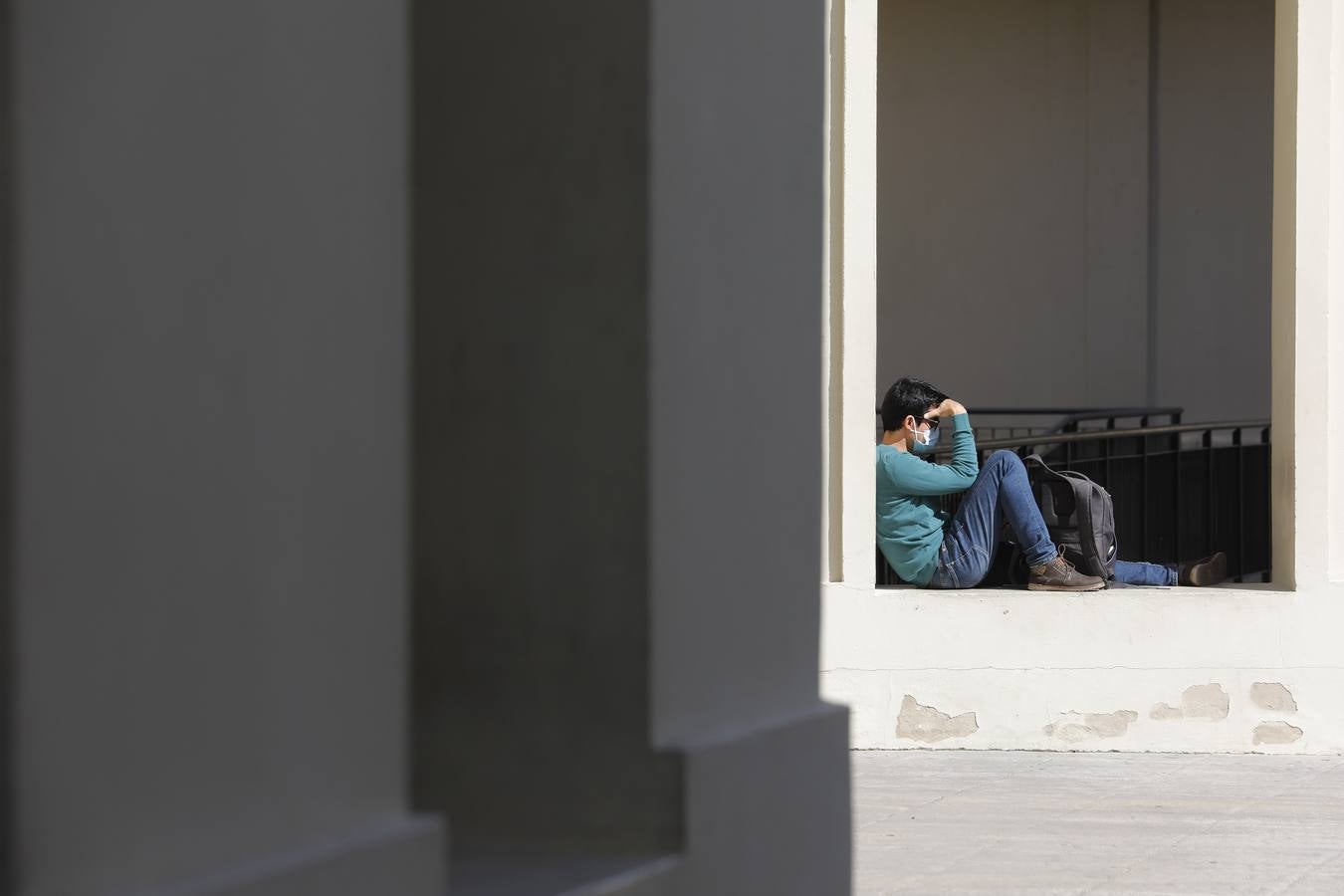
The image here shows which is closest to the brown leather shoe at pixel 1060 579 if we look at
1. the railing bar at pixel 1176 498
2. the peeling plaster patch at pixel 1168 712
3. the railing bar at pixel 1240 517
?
the peeling plaster patch at pixel 1168 712

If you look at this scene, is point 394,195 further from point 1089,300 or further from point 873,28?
point 1089,300

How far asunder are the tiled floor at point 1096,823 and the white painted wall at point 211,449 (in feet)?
10.4

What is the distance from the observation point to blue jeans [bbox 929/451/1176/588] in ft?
25.3

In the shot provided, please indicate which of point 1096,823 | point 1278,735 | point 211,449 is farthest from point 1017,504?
point 211,449

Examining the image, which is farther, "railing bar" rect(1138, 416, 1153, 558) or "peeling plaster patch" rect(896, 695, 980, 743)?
"railing bar" rect(1138, 416, 1153, 558)

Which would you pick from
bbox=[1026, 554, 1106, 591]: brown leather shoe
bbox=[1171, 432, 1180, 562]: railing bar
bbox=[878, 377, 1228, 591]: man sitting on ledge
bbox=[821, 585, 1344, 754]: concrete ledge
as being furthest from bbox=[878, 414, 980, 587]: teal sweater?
bbox=[1171, 432, 1180, 562]: railing bar

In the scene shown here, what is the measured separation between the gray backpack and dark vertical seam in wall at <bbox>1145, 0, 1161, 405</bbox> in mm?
5943

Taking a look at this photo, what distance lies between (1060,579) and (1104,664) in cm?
41

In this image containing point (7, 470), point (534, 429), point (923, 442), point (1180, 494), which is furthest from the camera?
point (1180, 494)

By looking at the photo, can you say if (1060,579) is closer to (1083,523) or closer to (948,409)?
(1083,523)

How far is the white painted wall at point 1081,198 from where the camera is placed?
532 inches

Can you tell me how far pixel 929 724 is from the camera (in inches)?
295

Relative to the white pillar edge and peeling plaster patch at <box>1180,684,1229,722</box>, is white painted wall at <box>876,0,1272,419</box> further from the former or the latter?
the white pillar edge

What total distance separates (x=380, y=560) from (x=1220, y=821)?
183 inches
